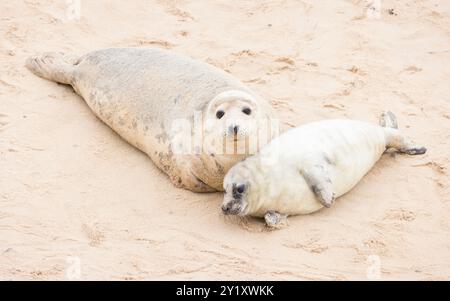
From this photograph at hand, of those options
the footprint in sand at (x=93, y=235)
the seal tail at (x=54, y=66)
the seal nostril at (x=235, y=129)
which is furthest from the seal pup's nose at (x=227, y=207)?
the seal tail at (x=54, y=66)

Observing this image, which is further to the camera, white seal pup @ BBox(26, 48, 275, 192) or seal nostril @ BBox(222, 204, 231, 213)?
white seal pup @ BBox(26, 48, 275, 192)

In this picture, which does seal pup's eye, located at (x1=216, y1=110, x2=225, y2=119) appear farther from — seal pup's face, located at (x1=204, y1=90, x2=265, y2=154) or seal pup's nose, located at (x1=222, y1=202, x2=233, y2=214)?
seal pup's nose, located at (x1=222, y1=202, x2=233, y2=214)

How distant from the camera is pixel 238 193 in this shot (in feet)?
13.3

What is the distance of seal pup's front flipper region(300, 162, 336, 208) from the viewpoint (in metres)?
4.12

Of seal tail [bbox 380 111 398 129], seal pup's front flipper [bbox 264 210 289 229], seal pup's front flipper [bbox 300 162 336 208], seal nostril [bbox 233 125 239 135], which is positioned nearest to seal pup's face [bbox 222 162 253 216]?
seal pup's front flipper [bbox 264 210 289 229]

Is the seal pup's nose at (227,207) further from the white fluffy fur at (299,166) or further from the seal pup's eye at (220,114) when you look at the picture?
the seal pup's eye at (220,114)

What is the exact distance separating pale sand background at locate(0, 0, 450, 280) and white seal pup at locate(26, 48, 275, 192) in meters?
0.13

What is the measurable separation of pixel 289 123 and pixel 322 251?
4.60 feet

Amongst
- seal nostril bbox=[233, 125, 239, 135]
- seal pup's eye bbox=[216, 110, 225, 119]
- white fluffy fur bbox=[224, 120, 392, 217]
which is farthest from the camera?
seal pup's eye bbox=[216, 110, 225, 119]

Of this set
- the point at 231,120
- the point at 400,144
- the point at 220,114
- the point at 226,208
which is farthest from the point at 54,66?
the point at 400,144

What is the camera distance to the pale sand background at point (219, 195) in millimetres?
3877

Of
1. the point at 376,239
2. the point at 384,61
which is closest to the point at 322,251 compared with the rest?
the point at 376,239

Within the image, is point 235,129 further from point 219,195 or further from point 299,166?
point 219,195

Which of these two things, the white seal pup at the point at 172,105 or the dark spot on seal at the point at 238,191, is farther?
the white seal pup at the point at 172,105
